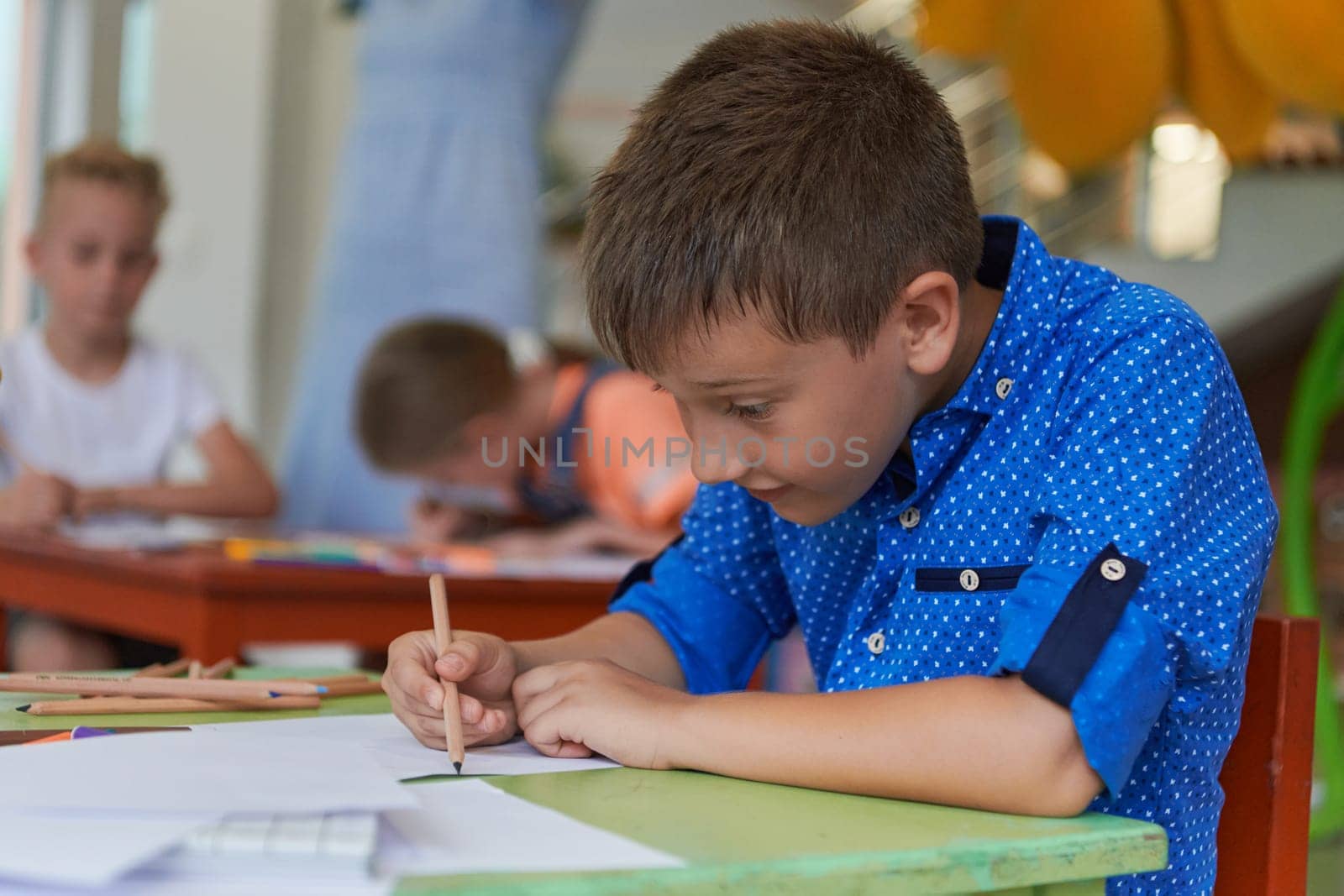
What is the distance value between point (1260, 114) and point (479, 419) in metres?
1.10

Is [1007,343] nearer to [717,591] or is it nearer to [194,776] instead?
[717,591]

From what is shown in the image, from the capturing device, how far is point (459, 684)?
0.72 m

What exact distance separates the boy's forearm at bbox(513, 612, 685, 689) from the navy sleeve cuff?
280mm

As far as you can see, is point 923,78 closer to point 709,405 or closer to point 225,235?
point 709,405

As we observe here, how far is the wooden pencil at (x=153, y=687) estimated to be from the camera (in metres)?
0.73

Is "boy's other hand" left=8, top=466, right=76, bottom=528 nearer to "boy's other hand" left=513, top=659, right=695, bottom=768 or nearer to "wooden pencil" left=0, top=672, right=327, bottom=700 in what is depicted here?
"wooden pencil" left=0, top=672, right=327, bottom=700

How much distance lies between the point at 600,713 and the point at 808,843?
0.17 m

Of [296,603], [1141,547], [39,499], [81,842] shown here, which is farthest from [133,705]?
[39,499]

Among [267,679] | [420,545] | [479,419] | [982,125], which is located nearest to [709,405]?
[267,679]

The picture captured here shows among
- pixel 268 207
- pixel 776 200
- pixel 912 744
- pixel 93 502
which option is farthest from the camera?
pixel 268 207

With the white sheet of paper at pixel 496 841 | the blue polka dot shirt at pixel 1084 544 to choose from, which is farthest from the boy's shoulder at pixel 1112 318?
the white sheet of paper at pixel 496 841

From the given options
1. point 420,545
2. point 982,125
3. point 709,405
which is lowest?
point 420,545

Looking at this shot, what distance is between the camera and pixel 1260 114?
1780 millimetres

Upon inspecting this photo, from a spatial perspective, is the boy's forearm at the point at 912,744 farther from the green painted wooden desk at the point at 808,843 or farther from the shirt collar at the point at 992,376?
the shirt collar at the point at 992,376
